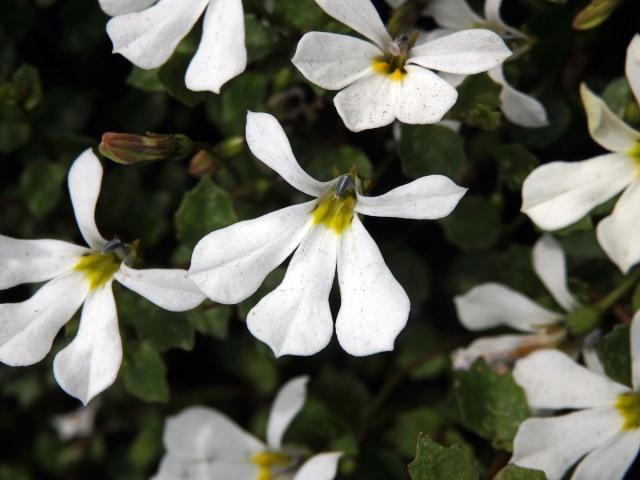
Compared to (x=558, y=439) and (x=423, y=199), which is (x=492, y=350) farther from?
(x=423, y=199)

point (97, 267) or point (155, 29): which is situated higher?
point (155, 29)

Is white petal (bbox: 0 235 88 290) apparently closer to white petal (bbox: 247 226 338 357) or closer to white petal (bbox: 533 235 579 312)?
white petal (bbox: 247 226 338 357)

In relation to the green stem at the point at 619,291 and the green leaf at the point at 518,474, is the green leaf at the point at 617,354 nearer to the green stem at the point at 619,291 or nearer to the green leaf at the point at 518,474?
the green stem at the point at 619,291

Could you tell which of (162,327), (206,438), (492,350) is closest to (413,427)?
(492,350)

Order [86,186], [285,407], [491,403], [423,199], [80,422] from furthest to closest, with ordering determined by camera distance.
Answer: [80,422] < [285,407] < [491,403] < [86,186] < [423,199]

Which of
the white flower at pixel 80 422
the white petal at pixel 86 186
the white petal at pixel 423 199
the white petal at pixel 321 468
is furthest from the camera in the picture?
the white flower at pixel 80 422

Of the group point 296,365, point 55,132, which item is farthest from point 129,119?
point 296,365

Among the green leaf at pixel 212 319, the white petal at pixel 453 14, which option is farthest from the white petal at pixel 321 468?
the white petal at pixel 453 14
